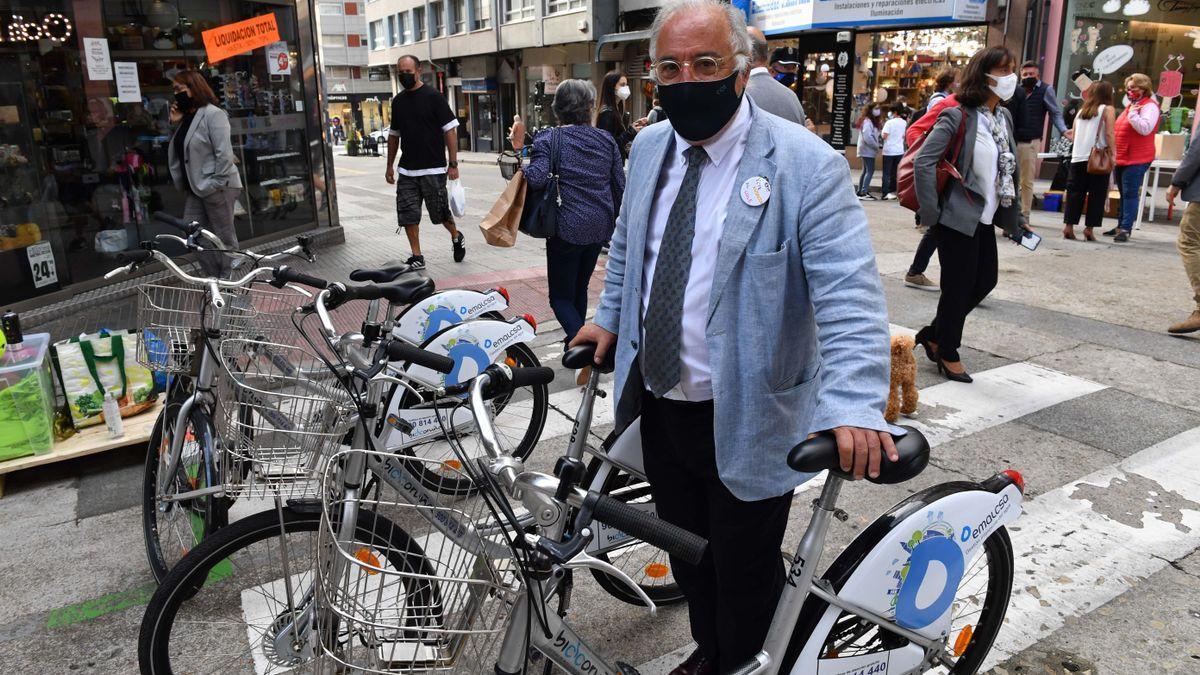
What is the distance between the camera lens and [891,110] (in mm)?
16578

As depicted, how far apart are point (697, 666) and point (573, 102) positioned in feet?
11.2

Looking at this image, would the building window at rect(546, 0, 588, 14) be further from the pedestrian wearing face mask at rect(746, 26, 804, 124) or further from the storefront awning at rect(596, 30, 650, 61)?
the pedestrian wearing face mask at rect(746, 26, 804, 124)

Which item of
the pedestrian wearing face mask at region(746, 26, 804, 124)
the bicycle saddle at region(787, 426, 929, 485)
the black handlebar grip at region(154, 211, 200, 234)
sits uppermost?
the pedestrian wearing face mask at region(746, 26, 804, 124)

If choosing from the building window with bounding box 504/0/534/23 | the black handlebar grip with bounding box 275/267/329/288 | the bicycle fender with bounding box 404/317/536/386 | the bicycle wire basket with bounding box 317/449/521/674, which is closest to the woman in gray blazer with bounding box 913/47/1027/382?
the bicycle fender with bounding box 404/317/536/386

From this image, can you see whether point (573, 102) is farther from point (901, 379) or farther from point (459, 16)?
point (459, 16)

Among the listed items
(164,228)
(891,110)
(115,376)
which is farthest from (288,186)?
(891,110)

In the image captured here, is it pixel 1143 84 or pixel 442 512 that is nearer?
pixel 442 512

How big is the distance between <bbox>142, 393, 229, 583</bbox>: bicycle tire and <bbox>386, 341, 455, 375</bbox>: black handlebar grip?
1331mm

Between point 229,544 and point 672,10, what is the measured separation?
185 centimetres

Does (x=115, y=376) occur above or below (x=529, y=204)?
below

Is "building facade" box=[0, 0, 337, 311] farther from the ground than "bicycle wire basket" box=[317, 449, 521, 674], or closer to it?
farther from the ground

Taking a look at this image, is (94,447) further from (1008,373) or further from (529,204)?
(1008,373)

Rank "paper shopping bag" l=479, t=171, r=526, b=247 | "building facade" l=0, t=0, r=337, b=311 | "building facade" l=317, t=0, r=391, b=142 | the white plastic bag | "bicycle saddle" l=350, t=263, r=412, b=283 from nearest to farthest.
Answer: "bicycle saddle" l=350, t=263, r=412, b=283 < "paper shopping bag" l=479, t=171, r=526, b=247 < "building facade" l=0, t=0, r=337, b=311 < the white plastic bag < "building facade" l=317, t=0, r=391, b=142

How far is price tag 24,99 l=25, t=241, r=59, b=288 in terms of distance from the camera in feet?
23.4
